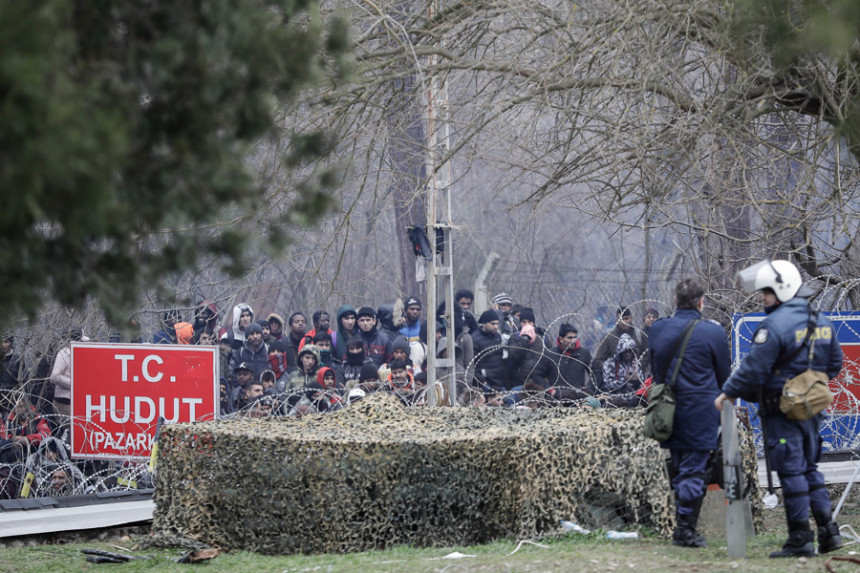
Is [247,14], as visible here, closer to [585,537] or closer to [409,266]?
[585,537]

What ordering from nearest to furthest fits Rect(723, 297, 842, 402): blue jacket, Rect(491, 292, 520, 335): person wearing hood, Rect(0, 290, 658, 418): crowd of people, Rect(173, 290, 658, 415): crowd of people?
1. Rect(723, 297, 842, 402): blue jacket
2. Rect(0, 290, 658, 418): crowd of people
3. Rect(173, 290, 658, 415): crowd of people
4. Rect(491, 292, 520, 335): person wearing hood

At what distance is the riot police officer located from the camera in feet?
18.9

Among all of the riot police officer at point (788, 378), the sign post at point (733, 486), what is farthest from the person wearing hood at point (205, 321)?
the riot police officer at point (788, 378)

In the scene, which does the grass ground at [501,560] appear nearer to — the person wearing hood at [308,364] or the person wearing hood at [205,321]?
the person wearing hood at [308,364]

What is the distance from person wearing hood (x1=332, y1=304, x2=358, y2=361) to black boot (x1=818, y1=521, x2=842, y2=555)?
9165mm

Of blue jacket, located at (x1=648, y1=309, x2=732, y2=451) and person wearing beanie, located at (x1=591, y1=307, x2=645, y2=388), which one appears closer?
blue jacket, located at (x1=648, y1=309, x2=732, y2=451)

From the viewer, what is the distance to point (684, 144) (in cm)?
838

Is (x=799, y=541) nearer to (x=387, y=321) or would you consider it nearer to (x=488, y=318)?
(x=488, y=318)

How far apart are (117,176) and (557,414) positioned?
17.7 feet

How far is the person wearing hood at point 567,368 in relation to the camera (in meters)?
13.0

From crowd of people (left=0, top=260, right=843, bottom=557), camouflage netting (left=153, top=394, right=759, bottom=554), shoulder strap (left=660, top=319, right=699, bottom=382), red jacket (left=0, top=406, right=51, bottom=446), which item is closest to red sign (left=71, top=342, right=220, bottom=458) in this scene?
crowd of people (left=0, top=260, right=843, bottom=557)

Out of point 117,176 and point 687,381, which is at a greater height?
point 117,176

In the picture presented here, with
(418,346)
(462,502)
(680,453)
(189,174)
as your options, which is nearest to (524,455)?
(462,502)

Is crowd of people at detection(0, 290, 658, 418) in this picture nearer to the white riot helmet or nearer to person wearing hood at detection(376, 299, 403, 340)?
person wearing hood at detection(376, 299, 403, 340)
